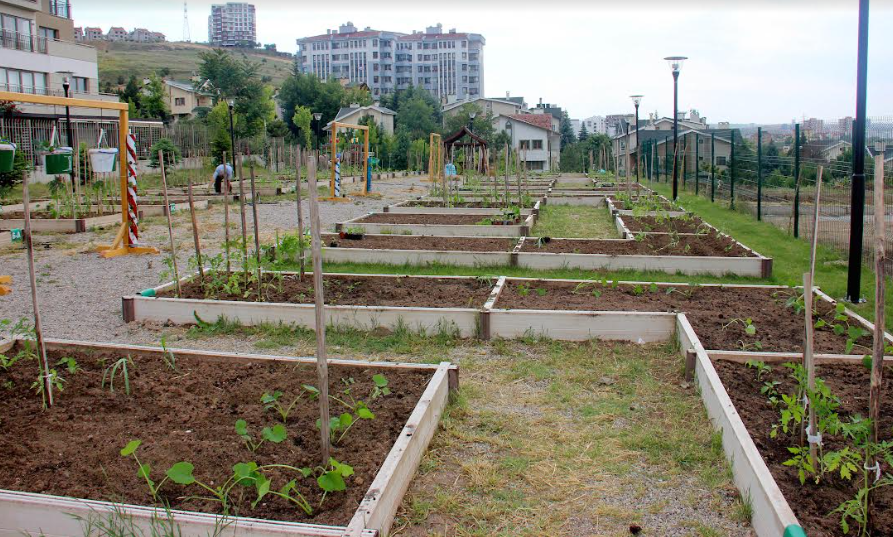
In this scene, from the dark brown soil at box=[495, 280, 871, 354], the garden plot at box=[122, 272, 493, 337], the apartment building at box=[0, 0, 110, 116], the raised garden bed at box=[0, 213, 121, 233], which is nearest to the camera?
the dark brown soil at box=[495, 280, 871, 354]

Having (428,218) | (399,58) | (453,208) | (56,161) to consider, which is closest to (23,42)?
(453,208)

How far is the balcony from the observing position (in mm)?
34781

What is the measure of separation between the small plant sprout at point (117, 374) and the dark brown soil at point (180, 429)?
4 centimetres

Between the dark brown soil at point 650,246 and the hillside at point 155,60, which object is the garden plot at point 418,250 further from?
the hillside at point 155,60

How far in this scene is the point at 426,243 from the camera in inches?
381

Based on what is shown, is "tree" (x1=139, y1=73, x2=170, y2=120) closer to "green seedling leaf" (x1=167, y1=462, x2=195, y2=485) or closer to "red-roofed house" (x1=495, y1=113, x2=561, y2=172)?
"red-roofed house" (x1=495, y1=113, x2=561, y2=172)

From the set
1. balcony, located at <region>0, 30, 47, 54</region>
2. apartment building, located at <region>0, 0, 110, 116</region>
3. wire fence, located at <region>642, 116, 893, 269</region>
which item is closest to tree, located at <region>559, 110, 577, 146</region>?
apartment building, located at <region>0, 0, 110, 116</region>

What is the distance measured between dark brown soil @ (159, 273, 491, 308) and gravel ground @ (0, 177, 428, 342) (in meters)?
0.75

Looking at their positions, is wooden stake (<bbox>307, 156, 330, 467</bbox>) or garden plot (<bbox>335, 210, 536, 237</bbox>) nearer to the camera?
wooden stake (<bbox>307, 156, 330, 467</bbox>)

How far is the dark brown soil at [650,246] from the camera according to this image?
891 centimetres

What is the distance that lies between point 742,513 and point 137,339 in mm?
4587

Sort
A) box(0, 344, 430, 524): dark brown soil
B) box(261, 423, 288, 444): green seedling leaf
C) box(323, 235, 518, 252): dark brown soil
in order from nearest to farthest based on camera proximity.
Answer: box(0, 344, 430, 524): dark brown soil
box(261, 423, 288, 444): green seedling leaf
box(323, 235, 518, 252): dark brown soil

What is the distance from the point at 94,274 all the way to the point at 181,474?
21.2ft

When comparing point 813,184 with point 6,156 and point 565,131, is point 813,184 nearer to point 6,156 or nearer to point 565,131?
point 6,156
